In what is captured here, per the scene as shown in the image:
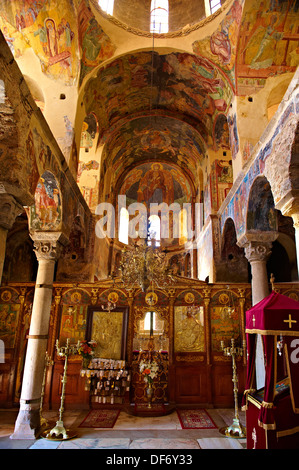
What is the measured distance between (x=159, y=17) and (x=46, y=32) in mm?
5542

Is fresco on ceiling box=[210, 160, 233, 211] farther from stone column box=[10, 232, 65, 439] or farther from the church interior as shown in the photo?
stone column box=[10, 232, 65, 439]

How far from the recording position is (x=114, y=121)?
1502 centimetres

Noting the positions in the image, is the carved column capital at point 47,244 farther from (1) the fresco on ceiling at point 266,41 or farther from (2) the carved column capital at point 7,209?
(1) the fresco on ceiling at point 266,41

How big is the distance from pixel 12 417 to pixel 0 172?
700 cm

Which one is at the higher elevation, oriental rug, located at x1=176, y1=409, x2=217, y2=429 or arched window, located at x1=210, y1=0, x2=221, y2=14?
arched window, located at x1=210, y1=0, x2=221, y2=14

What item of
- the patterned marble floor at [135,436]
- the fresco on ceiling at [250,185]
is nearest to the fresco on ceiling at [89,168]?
the fresco on ceiling at [250,185]

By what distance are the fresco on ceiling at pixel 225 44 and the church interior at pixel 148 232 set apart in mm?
46

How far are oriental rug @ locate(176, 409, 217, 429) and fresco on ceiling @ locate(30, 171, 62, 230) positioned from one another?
6.26 meters

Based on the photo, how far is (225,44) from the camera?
34.6ft

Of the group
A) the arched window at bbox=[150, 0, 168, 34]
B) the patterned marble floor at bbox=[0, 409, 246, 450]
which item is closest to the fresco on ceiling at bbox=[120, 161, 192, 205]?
the arched window at bbox=[150, 0, 168, 34]

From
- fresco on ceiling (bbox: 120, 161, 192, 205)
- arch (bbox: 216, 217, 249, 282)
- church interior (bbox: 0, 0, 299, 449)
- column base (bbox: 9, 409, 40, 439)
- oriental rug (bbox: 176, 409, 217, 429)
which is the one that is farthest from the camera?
fresco on ceiling (bbox: 120, 161, 192, 205)

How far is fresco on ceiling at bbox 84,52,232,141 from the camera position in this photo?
1183 centimetres

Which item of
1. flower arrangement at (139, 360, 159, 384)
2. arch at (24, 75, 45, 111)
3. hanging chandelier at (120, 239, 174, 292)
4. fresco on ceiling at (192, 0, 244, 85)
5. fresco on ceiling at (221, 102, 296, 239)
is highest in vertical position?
fresco on ceiling at (192, 0, 244, 85)

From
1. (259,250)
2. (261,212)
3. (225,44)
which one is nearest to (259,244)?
(259,250)
